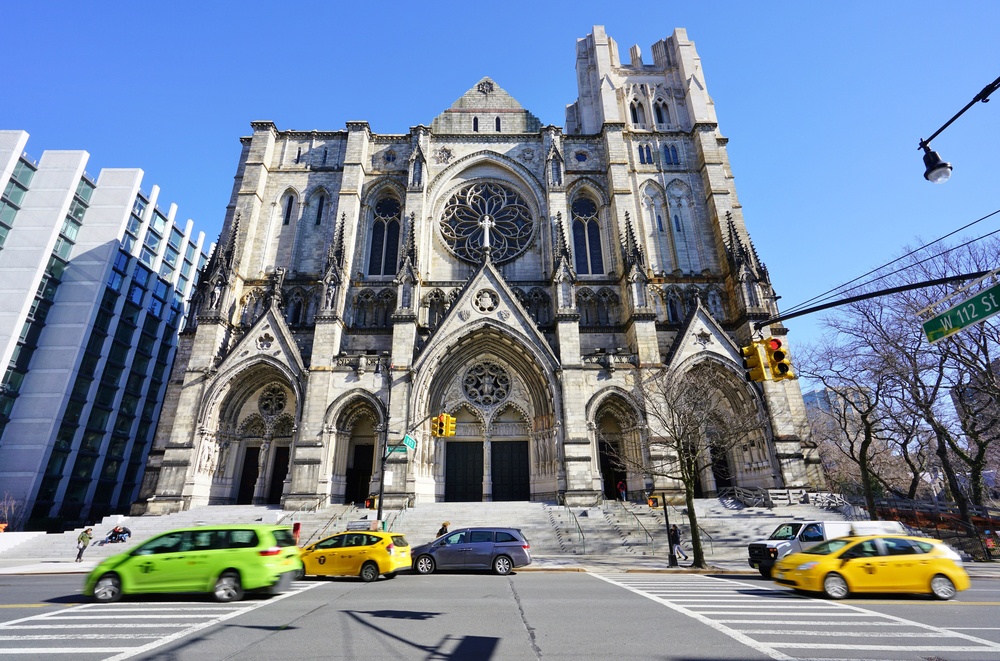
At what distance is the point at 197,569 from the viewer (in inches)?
306

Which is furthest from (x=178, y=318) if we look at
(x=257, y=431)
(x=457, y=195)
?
(x=457, y=195)

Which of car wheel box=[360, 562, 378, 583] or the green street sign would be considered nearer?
the green street sign

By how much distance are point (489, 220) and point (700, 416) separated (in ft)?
56.6

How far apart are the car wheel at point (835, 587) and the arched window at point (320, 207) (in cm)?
2975

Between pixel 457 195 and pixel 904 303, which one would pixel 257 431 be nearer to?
pixel 457 195

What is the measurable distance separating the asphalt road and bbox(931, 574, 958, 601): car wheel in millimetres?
251

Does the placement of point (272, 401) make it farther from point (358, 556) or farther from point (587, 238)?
point (587, 238)

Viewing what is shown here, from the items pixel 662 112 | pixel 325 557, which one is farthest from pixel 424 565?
pixel 662 112

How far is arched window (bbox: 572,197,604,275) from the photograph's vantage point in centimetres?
2888

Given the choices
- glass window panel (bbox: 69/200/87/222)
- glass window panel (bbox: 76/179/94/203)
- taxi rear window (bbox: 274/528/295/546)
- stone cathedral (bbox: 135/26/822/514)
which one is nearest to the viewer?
taxi rear window (bbox: 274/528/295/546)

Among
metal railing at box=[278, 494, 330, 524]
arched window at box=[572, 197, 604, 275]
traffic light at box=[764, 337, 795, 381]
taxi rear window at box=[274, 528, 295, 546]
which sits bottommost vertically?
taxi rear window at box=[274, 528, 295, 546]

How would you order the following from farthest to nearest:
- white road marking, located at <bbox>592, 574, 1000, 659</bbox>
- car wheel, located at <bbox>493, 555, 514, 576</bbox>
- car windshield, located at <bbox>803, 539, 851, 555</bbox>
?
1. car wheel, located at <bbox>493, 555, 514, 576</bbox>
2. car windshield, located at <bbox>803, 539, 851, 555</bbox>
3. white road marking, located at <bbox>592, 574, 1000, 659</bbox>

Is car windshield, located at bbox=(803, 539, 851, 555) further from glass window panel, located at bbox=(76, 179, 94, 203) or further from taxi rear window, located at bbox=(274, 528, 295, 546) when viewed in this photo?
glass window panel, located at bbox=(76, 179, 94, 203)

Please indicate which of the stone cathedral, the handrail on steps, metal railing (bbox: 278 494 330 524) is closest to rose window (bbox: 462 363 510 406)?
the stone cathedral
